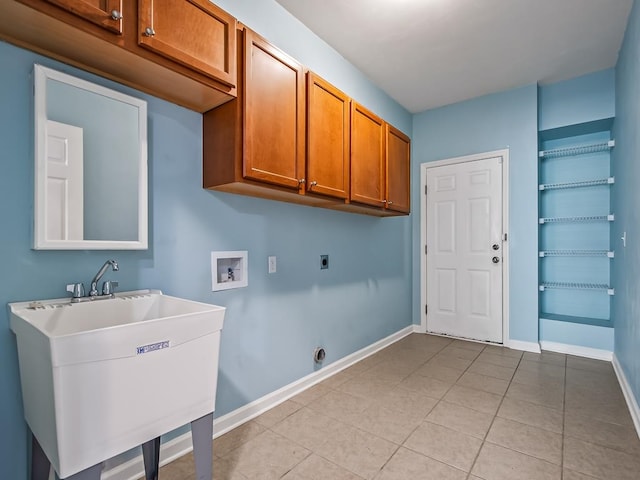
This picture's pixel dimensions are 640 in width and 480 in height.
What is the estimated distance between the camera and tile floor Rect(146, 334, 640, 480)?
161cm

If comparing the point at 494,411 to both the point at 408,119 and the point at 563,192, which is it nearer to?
the point at 563,192

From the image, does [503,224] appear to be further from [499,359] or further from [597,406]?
[597,406]

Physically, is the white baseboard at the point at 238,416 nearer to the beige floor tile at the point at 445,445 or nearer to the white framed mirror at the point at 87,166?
the beige floor tile at the point at 445,445

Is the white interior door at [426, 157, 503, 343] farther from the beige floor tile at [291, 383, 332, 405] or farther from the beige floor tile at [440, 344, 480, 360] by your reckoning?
the beige floor tile at [291, 383, 332, 405]

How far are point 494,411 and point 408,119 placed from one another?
3213mm

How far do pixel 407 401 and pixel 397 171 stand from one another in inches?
74.7

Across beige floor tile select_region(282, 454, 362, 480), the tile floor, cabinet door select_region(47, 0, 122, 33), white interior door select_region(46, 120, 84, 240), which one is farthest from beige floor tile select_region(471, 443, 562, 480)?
cabinet door select_region(47, 0, 122, 33)

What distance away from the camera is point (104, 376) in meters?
0.98

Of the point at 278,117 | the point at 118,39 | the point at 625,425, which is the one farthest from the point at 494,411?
the point at 118,39

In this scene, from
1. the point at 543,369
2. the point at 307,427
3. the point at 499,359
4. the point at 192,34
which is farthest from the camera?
the point at 499,359

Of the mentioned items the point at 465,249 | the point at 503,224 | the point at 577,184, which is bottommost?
the point at 465,249

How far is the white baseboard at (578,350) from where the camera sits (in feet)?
10.3

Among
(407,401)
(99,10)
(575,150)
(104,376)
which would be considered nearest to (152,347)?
(104,376)

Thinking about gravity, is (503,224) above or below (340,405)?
above
